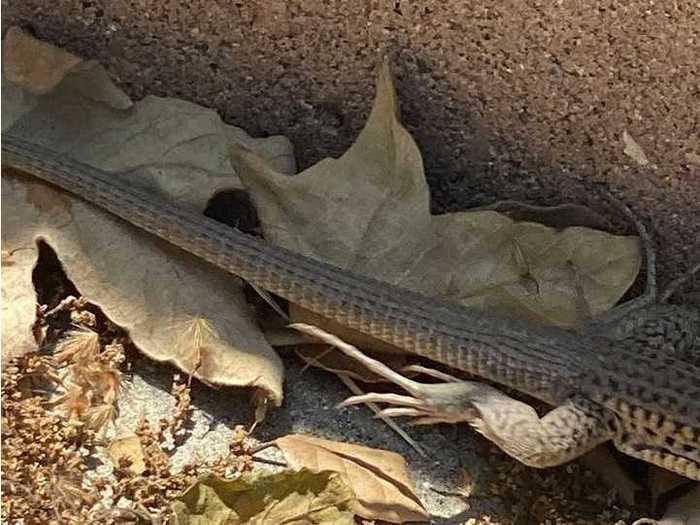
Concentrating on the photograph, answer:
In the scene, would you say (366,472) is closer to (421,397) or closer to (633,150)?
(421,397)

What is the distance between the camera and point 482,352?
7.29 feet

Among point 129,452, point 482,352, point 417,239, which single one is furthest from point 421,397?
point 129,452

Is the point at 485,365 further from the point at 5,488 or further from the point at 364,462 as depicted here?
the point at 5,488

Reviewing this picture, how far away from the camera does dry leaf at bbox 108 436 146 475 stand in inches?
81.0

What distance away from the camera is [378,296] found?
223 centimetres

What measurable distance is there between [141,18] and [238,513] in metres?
0.96

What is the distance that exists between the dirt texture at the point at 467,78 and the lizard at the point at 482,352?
12cm

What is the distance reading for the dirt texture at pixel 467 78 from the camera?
2.27 metres

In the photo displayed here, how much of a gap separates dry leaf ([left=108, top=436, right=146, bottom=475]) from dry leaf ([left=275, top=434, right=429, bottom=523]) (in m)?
0.22

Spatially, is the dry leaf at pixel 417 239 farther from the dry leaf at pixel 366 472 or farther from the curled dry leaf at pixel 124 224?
the dry leaf at pixel 366 472

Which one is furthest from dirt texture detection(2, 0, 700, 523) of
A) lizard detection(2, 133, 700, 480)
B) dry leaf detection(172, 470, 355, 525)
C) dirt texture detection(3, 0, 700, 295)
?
dry leaf detection(172, 470, 355, 525)

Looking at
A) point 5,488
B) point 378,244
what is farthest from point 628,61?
point 5,488

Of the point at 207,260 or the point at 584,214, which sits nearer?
the point at 207,260

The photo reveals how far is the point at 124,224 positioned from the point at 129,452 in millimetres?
416
